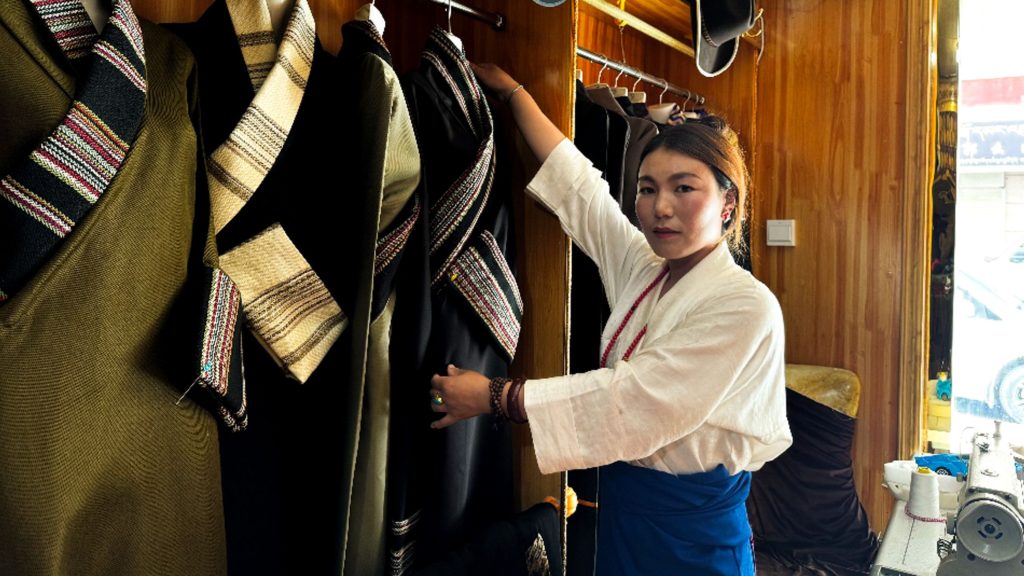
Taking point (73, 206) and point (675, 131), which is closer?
point (73, 206)

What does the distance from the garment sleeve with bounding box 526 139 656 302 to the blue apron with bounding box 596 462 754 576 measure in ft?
1.33

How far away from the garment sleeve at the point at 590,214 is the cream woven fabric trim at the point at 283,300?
53 cm

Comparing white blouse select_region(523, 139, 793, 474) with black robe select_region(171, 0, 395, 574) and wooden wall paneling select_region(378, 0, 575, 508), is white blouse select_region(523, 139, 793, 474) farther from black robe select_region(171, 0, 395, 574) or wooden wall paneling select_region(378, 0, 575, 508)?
black robe select_region(171, 0, 395, 574)

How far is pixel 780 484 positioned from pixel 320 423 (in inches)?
81.5

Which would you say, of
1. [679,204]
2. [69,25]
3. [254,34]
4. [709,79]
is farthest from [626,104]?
[69,25]

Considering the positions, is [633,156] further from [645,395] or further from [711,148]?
[645,395]

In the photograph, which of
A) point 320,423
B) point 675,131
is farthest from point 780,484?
point 320,423

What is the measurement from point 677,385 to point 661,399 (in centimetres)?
3

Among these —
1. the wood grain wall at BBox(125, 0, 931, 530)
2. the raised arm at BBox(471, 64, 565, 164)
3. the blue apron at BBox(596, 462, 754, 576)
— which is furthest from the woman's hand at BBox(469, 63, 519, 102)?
the wood grain wall at BBox(125, 0, 931, 530)

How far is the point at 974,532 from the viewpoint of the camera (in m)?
1.22

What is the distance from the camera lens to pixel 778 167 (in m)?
2.76

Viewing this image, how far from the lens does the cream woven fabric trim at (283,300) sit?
896 mm

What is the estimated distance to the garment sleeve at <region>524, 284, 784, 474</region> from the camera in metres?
1.16

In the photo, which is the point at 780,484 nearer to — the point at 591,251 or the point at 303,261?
the point at 591,251
